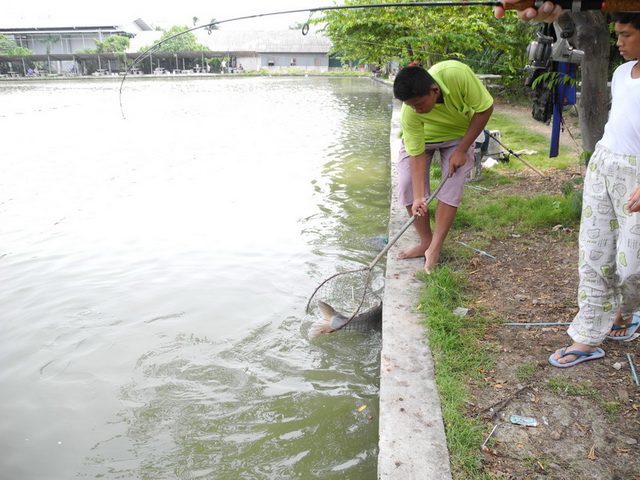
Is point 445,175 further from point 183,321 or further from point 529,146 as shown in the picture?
point 529,146

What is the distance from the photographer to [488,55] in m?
18.1

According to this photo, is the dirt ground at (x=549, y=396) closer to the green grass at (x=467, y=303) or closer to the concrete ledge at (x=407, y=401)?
the green grass at (x=467, y=303)

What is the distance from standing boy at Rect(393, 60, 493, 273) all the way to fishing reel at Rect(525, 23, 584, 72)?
102 inches

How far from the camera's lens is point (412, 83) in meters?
3.37

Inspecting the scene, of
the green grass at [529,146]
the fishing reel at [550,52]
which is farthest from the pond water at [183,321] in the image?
the fishing reel at [550,52]

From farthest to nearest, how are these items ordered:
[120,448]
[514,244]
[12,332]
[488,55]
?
[488,55], [514,244], [12,332], [120,448]

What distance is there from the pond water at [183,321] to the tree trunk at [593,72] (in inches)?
87.1

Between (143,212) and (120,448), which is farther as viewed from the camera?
(143,212)

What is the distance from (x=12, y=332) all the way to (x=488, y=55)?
17331 mm

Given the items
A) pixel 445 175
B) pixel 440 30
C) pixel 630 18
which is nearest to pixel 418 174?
pixel 445 175

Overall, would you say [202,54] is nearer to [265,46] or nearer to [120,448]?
[265,46]

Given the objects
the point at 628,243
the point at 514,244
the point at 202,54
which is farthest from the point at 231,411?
the point at 202,54

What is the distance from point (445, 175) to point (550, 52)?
2992 millimetres

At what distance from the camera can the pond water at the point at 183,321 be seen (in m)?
2.89
